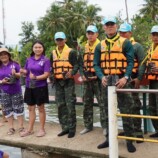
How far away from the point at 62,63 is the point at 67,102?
1.92 ft

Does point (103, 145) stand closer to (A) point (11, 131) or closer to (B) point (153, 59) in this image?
(B) point (153, 59)

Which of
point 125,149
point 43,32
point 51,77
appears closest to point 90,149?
point 125,149

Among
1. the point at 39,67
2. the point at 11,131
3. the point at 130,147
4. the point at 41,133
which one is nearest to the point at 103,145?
the point at 130,147

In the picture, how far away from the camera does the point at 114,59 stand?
187 inches

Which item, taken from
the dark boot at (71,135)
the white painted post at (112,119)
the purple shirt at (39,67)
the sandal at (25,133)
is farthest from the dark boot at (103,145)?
the sandal at (25,133)

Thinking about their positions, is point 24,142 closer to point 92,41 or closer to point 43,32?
point 92,41

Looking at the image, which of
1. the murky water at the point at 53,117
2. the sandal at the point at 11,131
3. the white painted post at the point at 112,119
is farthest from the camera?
the murky water at the point at 53,117

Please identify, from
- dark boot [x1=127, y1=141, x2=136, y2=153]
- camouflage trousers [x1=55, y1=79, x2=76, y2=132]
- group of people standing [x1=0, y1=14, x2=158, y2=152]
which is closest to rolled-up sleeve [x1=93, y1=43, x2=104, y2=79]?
group of people standing [x1=0, y1=14, x2=158, y2=152]

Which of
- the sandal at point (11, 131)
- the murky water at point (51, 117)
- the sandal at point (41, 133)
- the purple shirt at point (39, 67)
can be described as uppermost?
the purple shirt at point (39, 67)

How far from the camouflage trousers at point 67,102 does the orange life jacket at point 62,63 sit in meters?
0.15

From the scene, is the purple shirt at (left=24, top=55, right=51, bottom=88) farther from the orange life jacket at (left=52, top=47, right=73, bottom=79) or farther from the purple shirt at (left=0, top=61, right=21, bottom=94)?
the purple shirt at (left=0, top=61, right=21, bottom=94)

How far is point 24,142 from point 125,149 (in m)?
1.61

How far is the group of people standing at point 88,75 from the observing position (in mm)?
4746

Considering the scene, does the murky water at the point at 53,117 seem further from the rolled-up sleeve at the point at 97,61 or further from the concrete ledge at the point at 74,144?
the rolled-up sleeve at the point at 97,61
